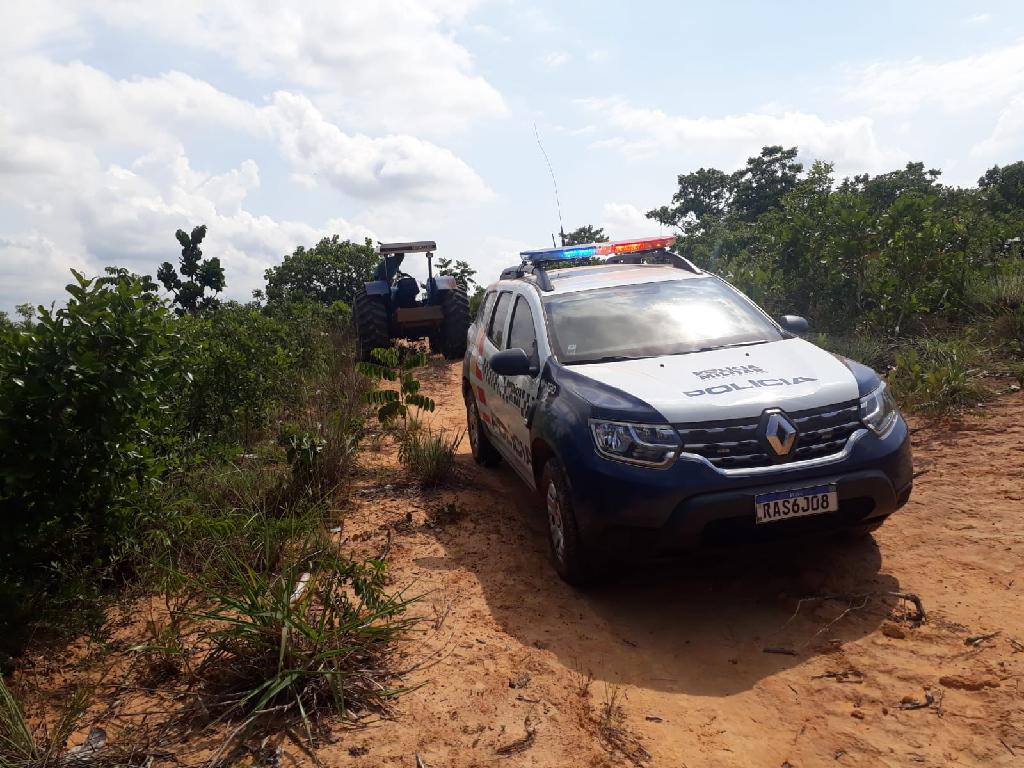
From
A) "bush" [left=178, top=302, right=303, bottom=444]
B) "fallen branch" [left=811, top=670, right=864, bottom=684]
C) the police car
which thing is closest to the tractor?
"bush" [left=178, top=302, right=303, bottom=444]

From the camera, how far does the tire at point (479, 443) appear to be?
6.41 m

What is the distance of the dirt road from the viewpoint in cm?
264

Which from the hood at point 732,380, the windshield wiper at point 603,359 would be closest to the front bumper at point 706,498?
the hood at point 732,380

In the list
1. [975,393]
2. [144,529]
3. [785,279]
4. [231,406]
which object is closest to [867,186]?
[785,279]

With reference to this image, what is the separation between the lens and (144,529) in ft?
13.6

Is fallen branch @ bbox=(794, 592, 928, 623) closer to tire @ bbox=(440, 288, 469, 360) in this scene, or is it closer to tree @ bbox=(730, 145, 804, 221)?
tire @ bbox=(440, 288, 469, 360)

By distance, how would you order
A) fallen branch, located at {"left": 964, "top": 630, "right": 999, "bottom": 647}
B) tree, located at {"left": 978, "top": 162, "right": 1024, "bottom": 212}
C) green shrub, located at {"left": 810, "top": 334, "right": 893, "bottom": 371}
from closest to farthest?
1. fallen branch, located at {"left": 964, "top": 630, "right": 999, "bottom": 647}
2. green shrub, located at {"left": 810, "top": 334, "right": 893, "bottom": 371}
3. tree, located at {"left": 978, "top": 162, "right": 1024, "bottom": 212}

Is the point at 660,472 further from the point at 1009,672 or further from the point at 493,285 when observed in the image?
the point at 493,285

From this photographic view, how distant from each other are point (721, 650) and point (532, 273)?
3.05m

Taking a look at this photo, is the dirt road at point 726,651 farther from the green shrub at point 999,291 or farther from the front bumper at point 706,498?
the green shrub at point 999,291

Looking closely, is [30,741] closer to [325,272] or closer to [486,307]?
[486,307]

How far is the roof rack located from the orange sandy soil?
5.20 ft

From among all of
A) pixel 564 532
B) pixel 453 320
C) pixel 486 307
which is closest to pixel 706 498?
pixel 564 532

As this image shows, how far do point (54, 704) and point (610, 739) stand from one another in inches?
84.6
